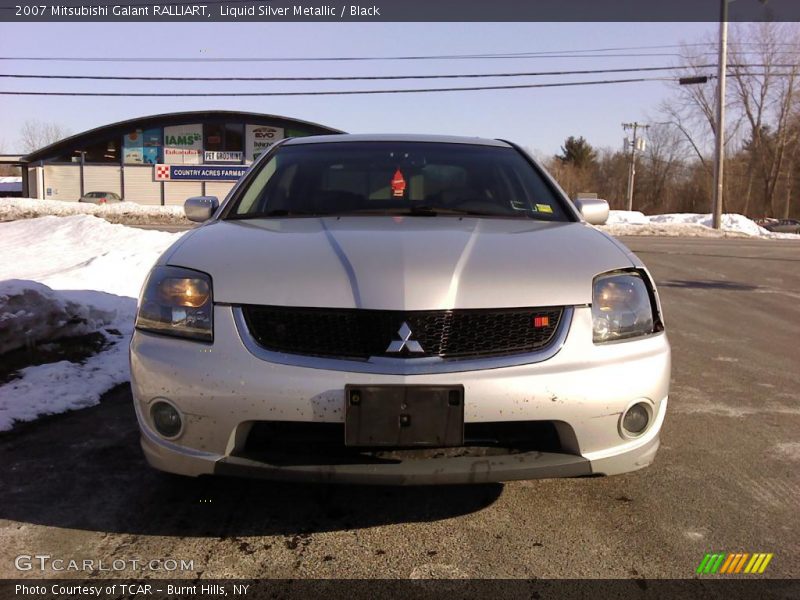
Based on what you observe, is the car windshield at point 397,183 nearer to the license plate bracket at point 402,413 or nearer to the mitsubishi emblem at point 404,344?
the mitsubishi emblem at point 404,344

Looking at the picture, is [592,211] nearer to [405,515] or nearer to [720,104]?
[405,515]

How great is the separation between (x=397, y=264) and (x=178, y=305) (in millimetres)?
819

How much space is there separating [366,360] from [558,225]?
1.38 metres

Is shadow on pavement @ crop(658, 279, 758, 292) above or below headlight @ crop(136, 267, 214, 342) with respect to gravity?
below

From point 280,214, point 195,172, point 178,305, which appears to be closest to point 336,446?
point 178,305

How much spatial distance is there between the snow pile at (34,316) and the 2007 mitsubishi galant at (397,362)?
251cm

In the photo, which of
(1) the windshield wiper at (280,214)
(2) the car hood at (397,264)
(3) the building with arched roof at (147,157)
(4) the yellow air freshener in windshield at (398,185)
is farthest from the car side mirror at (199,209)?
(3) the building with arched roof at (147,157)

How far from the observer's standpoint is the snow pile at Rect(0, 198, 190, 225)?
98.3ft

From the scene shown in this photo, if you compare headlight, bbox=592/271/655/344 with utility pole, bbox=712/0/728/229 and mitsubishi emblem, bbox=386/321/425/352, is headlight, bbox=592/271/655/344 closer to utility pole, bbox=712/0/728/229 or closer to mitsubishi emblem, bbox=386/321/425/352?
mitsubishi emblem, bbox=386/321/425/352

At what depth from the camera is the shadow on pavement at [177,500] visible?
241 cm

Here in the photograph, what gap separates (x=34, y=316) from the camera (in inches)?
177

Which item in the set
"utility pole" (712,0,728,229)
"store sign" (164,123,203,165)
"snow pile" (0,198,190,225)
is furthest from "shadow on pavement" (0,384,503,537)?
"store sign" (164,123,203,165)

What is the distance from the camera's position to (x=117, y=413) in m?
3.63

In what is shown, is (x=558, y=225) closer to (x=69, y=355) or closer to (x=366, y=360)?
(x=366, y=360)
